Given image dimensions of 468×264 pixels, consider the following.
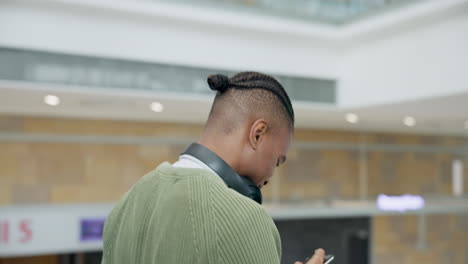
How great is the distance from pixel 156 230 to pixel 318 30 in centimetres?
427

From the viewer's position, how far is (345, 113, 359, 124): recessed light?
5.82m

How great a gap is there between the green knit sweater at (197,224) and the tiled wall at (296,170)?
5.27 metres

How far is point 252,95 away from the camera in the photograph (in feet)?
3.39

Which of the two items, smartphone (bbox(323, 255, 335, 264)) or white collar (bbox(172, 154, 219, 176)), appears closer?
white collar (bbox(172, 154, 219, 176))

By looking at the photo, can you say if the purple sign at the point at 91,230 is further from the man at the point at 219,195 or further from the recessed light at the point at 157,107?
the man at the point at 219,195

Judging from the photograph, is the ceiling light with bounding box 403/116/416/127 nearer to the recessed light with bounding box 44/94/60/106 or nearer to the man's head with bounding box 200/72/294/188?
the recessed light with bounding box 44/94/60/106

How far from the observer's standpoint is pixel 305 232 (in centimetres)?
692

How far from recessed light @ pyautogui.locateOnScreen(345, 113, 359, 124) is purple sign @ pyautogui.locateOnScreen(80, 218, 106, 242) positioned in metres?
3.04

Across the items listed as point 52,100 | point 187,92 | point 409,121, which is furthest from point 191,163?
point 409,121

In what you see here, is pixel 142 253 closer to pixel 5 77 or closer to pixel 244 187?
pixel 244 187

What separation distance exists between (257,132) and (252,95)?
8 centimetres

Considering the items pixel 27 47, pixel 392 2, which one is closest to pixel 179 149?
pixel 27 47

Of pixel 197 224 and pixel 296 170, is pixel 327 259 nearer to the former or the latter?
pixel 197 224

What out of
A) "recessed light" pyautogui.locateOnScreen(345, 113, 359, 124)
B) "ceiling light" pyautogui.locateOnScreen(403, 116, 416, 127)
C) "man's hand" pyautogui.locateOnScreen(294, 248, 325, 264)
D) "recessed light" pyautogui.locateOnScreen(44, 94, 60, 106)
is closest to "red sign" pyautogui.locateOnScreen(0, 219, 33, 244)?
"recessed light" pyautogui.locateOnScreen(44, 94, 60, 106)
